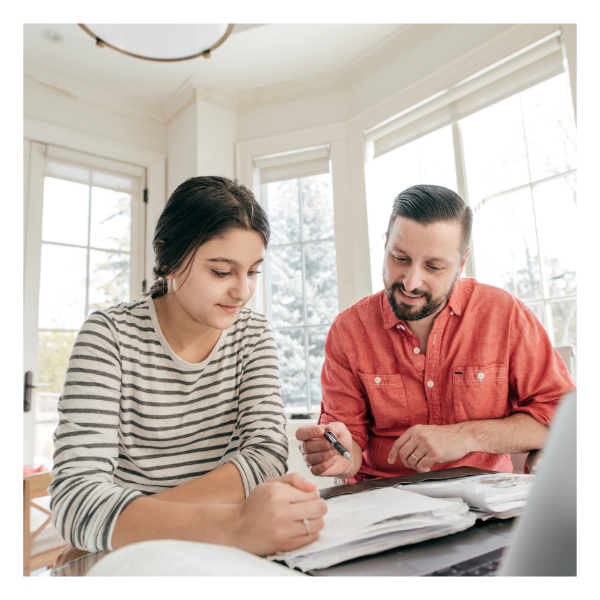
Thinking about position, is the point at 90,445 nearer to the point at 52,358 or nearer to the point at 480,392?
the point at 480,392

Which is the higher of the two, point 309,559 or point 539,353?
point 539,353

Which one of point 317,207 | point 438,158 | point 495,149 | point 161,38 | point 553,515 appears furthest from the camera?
point 317,207

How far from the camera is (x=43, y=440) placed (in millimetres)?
2641

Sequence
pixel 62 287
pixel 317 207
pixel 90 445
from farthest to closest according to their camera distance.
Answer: pixel 317 207, pixel 62 287, pixel 90 445

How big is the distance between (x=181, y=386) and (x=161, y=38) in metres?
1.37

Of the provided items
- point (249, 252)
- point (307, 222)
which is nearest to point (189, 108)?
point (307, 222)

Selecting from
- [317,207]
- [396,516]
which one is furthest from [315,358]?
[396,516]

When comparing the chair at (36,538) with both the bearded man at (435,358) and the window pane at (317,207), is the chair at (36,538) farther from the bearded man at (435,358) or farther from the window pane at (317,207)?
the window pane at (317,207)

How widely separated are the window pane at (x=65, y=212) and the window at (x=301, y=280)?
1.17 meters

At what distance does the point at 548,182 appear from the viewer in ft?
6.54

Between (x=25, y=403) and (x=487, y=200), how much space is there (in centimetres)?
269

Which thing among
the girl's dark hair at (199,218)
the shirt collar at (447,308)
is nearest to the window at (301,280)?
the shirt collar at (447,308)

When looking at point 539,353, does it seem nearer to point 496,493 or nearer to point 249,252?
point 496,493

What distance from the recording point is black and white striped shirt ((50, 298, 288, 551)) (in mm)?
750
